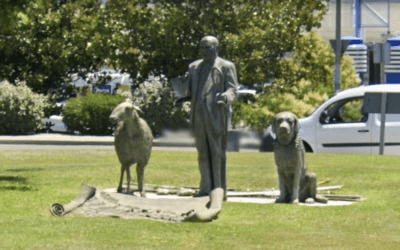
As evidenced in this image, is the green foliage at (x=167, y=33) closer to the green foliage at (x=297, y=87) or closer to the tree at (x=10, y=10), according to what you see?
the green foliage at (x=297, y=87)

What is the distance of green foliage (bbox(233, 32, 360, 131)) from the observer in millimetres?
33781

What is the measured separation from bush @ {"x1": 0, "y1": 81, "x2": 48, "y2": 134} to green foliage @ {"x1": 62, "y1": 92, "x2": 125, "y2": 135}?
0.86 metres

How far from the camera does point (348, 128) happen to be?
2808 centimetres

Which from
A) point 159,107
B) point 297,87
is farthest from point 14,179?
point 297,87

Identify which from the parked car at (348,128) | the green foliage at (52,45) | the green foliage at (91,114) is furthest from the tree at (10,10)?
the green foliage at (52,45)

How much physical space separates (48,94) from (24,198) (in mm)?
21543

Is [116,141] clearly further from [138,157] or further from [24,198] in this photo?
[24,198]

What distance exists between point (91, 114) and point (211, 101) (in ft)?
63.8

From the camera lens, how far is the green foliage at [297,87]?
33781 millimetres

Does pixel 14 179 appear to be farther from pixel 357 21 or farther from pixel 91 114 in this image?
pixel 357 21

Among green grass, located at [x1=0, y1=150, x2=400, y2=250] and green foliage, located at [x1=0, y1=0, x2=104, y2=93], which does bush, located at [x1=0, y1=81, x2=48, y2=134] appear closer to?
green foliage, located at [x1=0, y1=0, x2=104, y2=93]

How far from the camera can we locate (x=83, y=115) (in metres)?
35.4

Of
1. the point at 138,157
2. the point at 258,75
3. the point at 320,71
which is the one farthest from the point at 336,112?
the point at 138,157

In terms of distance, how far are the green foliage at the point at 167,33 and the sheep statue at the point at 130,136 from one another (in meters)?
18.2
